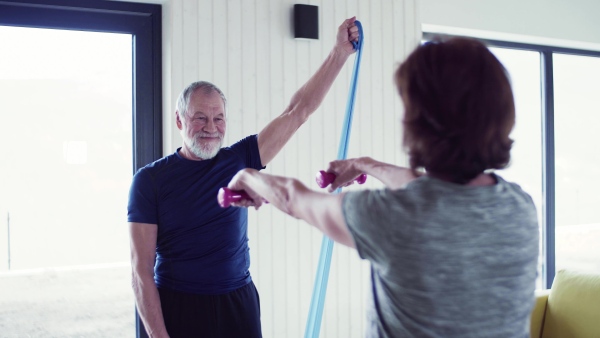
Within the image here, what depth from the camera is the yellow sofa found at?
2.77 meters

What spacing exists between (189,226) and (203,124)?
35 cm

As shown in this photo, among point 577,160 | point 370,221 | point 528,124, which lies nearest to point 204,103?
point 370,221

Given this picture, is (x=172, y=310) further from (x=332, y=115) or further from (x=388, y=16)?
(x=388, y=16)

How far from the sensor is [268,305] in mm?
3045

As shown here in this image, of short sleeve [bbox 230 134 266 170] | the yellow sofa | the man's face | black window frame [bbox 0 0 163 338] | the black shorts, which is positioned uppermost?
black window frame [bbox 0 0 163 338]

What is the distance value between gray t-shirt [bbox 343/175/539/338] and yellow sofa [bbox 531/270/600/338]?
1884mm

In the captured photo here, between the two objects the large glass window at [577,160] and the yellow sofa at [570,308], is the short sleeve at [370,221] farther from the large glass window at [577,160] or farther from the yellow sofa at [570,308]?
the large glass window at [577,160]

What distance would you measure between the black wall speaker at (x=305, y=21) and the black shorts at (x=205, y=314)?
4.88 ft

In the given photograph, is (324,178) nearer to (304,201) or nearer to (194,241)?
(304,201)

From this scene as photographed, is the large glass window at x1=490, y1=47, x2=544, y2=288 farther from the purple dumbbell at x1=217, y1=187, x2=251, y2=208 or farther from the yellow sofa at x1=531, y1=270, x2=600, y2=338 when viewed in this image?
the purple dumbbell at x1=217, y1=187, x2=251, y2=208

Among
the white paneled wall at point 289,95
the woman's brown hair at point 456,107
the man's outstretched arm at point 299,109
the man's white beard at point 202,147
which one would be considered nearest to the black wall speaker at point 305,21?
the white paneled wall at point 289,95

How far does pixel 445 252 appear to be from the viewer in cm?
97

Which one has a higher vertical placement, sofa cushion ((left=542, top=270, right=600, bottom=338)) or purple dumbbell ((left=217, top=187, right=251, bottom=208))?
purple dumbbell ((left=217, top=187, right=251, bottom=208))

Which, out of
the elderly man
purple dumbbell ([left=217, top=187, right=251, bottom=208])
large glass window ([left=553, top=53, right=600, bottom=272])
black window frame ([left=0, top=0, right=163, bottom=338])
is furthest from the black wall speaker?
large glass window ([left=553, top=53, right=600, bottom=272])
